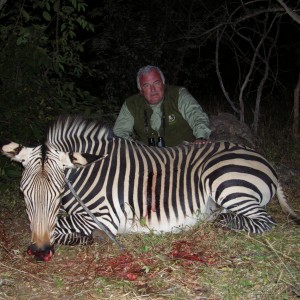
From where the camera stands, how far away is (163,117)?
479 cm

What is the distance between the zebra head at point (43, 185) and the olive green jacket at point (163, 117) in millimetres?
1738

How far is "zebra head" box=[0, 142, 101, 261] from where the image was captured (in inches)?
107

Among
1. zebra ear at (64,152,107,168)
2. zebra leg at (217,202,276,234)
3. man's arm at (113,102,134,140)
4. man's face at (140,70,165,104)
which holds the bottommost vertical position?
zebra leg at (217,202,276,234)

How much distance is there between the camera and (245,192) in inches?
130

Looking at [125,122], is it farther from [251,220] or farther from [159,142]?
[251,220]

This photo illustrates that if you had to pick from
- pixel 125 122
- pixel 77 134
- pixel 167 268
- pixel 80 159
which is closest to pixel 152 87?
pixel 125 122

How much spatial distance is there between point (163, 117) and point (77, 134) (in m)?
1.46

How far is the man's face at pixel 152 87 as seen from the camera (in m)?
4.56

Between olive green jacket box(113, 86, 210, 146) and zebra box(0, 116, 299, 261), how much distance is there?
1.14 m

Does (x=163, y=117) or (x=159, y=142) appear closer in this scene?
(x=159, y=142)

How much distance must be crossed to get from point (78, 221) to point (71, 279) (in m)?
0.63

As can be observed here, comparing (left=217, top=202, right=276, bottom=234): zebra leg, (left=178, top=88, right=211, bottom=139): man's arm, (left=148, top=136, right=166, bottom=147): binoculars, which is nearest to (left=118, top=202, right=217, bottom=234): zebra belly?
(left=217, top=202, right=276, bottom=234): zebra leg

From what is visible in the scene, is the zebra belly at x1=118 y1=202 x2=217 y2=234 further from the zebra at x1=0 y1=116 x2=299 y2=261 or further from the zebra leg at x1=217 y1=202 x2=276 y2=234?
the zebra leg at x1=217 y1=202 x2=276 y2=234

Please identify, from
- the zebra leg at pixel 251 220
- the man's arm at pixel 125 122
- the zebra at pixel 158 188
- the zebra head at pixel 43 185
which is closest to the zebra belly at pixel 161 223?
the zebra at pixel 158 188
